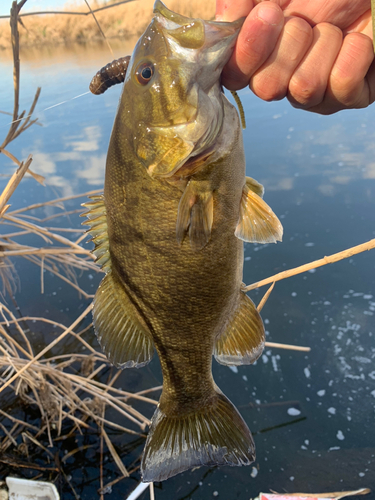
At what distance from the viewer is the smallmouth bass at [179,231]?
1245 millimetres

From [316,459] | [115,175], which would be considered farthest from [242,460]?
[316,459]

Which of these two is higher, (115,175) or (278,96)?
(278,96)

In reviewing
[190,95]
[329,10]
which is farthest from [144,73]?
[329,10]

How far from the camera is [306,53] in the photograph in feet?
4.11

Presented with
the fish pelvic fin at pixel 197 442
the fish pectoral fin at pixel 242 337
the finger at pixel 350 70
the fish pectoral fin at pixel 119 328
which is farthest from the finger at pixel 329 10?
the fish pelvic fin at pixel 197 442

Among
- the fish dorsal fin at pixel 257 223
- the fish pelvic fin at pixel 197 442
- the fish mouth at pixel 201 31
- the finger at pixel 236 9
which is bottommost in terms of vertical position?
the fish pelvic fin at pixel 197 442

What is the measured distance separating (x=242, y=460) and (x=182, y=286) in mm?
796

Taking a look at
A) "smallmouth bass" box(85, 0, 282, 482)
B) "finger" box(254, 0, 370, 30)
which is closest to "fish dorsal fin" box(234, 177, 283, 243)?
"smallmouth bass" box(85, 0, 282, 482)

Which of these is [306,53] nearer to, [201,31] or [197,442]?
[201,31]

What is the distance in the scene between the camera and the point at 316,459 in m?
2.79

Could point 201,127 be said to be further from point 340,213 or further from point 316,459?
point 340,213

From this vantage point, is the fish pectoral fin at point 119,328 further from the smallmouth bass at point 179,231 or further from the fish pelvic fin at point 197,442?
the fish pelvic fin at point 197,442

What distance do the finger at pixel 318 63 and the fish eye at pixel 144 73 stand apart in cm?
51

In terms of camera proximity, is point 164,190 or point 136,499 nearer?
point 164,190
